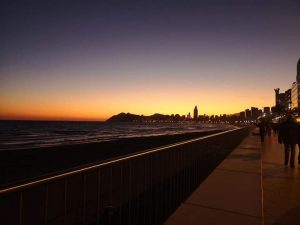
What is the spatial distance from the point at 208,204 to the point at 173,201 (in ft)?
4.90

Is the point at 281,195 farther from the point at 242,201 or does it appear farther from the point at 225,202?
the point at 225,202

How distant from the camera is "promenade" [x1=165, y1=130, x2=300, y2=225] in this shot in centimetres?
432

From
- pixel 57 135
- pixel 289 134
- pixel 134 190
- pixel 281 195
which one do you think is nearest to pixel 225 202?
pixel 281 195

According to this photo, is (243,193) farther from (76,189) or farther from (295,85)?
(295,85)

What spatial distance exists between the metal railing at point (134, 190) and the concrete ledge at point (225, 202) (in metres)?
0.64

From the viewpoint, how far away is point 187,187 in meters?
6.96

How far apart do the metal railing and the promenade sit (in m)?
0.63

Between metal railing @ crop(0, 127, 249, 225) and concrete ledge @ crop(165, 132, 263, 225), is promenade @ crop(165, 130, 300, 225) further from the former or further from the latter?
metal railing @ crop(0, 127, 249, 225)

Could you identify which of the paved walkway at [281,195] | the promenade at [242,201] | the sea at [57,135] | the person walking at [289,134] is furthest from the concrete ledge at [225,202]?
the sea at [57,135]

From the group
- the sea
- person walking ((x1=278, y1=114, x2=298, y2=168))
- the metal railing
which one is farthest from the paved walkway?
the sea

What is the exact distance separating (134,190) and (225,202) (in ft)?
5.95

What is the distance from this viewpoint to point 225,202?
504 cm

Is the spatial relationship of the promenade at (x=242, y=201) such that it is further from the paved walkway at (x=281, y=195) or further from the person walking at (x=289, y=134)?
the person walking at (x=289, y=134)

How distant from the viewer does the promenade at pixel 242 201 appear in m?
4.32
